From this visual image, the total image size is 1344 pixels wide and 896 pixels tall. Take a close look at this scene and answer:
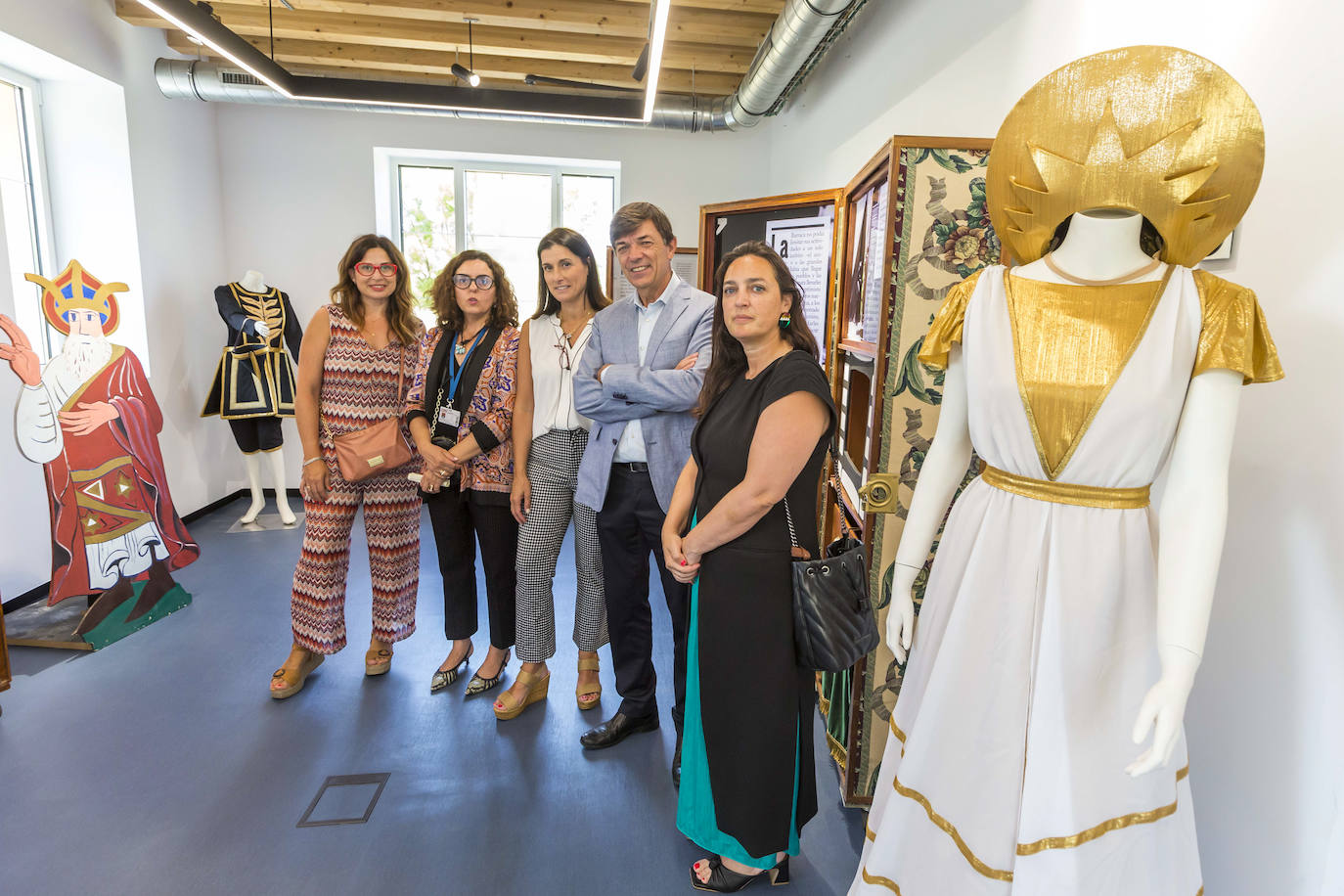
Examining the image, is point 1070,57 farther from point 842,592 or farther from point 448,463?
point 448,463

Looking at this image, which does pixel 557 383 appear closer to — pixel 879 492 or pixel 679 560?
pixel 679 560

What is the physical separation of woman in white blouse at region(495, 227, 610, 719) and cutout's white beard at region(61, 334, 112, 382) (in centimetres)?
220

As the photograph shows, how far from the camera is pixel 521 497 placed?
99.9 inches

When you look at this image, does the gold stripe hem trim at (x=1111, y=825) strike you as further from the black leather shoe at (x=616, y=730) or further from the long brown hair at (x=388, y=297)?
the long brown hair at (x=388, y=297)

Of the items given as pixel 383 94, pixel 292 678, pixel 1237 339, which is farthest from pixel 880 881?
pixel 383 94

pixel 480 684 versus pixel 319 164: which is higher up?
pixel 319 164

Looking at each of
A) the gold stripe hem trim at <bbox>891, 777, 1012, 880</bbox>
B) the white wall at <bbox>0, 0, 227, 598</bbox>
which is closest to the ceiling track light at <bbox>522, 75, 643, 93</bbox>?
the white wall at <bbox>0, 0, 227, 598</bbox>

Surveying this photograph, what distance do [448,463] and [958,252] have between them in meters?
1.78

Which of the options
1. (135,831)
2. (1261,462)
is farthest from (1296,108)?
(135,831)

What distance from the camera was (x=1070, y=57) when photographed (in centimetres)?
194

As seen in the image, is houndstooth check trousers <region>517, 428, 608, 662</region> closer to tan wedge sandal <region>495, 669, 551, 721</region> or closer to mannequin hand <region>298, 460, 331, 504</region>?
tan wedge sandal <region>495, 669, 551, 721</region>

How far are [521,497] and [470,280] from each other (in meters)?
0.82

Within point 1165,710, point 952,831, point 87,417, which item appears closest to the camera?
point 1165,710

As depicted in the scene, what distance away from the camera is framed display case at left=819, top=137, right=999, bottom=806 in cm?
174
